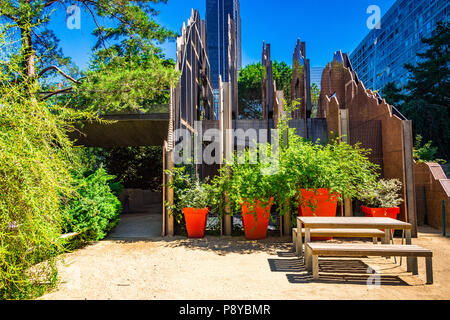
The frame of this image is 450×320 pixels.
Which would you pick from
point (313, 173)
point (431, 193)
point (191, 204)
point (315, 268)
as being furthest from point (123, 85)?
point (431, 193)

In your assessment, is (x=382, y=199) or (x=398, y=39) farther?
(x=398, y=39)

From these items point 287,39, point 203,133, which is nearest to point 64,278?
point 203,133

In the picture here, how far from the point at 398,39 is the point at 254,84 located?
1654 cm

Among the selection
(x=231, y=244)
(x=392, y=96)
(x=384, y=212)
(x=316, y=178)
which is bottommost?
(x=231, y=244)

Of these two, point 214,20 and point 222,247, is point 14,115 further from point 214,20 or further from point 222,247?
point 214,20

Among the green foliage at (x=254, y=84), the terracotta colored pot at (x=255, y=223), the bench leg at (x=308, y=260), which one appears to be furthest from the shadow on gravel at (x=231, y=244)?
the green foliage at (x=254, y=84)

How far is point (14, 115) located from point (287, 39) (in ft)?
57.1

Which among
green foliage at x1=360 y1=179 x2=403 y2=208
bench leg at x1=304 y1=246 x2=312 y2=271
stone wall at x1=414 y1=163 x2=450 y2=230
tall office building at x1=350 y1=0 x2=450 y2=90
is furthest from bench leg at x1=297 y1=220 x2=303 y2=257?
tall office building at x1=350 y1=0 x2=450 y2=90

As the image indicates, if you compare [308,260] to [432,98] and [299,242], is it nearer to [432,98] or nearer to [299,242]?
[299,242]

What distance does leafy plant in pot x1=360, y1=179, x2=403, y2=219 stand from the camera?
512 cm

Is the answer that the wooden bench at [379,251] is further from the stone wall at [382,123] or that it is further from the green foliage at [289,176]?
the stone wall at [382,123]

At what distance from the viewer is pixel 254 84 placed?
27578 mm

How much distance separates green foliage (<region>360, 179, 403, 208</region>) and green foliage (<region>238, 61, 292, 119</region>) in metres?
23.1

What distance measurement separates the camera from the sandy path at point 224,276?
2.66 m
